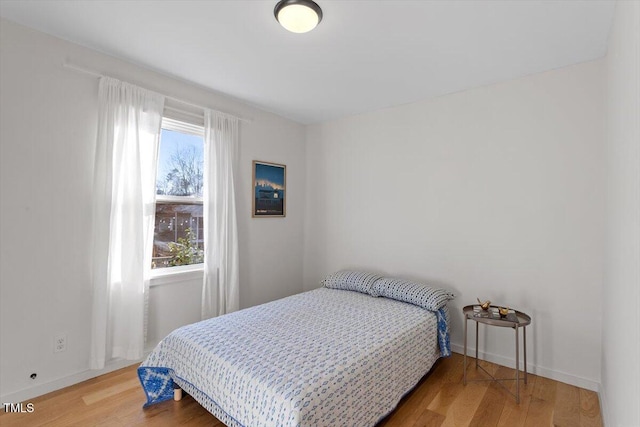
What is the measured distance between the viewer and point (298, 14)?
5.62 feet

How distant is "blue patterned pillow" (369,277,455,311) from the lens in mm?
2582

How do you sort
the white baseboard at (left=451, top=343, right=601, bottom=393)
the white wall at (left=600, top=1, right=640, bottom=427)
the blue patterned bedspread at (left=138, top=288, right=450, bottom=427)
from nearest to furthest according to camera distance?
the white wall at (left=600, top=1, right=640, bottom=427)
the blue patterned bedspread at (left=138, top=288, right=450, bottom=427)
the white baseboard at (left=451, top=343, right=601, bottom=393)

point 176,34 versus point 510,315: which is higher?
point 176,34

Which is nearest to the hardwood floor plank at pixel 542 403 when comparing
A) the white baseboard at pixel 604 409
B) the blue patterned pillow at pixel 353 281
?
the white baseboard at pixel 604 409

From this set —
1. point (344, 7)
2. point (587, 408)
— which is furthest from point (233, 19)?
point (587, 408)

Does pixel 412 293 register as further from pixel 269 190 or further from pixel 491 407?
pixel 269 190

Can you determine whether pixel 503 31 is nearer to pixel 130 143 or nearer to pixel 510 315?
pixel 510 315

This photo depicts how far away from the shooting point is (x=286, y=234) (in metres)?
3.91

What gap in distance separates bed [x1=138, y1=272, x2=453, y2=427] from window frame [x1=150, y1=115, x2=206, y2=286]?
0.80 m

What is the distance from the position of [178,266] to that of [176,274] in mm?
151

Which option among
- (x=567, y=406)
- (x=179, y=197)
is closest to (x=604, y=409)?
(x=567, y=406)

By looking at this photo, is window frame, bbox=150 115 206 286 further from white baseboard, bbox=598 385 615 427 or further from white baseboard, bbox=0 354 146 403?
white baseboard, bbox=598 385 615 427

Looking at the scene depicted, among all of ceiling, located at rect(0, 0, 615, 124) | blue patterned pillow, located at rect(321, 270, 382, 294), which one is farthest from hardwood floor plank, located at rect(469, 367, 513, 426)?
ceiling, located at rect(0, 0, 615, 124)

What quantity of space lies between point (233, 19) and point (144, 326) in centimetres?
246
